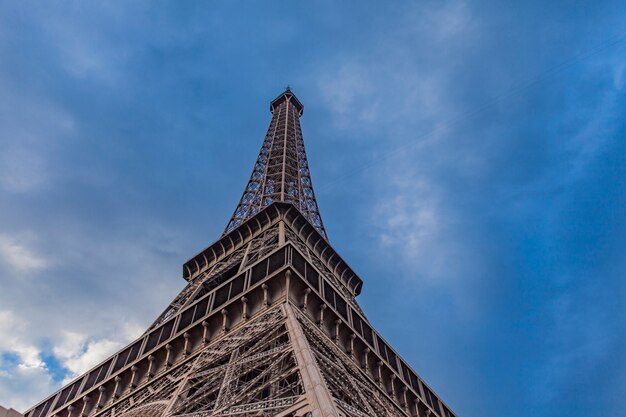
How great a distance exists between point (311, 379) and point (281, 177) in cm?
4532

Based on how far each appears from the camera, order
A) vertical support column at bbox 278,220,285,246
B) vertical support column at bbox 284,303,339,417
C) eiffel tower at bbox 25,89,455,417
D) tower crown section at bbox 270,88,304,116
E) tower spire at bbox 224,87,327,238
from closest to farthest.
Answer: vertical support column at bbox 284,303,339,417
eiffel tower at bbox 25,89,455,417
vertical support column at bbox 278,220,285,246
tower spire at bbox 224,87,327,238
tower crown section at bbox 270,88,304,116

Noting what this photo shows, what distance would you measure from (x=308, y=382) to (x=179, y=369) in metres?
12.5

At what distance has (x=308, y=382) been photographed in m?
13.4

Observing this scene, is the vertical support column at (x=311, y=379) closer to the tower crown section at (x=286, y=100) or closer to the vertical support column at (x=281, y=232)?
the vertical support column at (x=281, y=232)

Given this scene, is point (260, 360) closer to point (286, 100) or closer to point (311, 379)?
point (311, 379)

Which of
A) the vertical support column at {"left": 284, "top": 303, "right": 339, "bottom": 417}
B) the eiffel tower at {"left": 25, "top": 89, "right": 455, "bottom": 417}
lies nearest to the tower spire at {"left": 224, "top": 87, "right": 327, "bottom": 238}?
the eiffel tower at {"left": 25, "top": 89, "right": 455, "bottom": 417}

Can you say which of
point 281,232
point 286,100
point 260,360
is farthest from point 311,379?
point 286,100

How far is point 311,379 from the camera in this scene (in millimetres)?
13578

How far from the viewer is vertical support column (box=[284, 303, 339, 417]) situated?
1153 centimetres

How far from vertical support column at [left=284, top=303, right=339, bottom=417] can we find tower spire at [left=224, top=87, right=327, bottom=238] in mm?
30945

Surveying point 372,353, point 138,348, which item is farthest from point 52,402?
point 372,353

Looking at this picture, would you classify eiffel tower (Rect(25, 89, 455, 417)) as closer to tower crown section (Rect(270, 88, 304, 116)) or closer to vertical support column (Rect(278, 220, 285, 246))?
vertical support column (Rect(278, 220, 285, 246))

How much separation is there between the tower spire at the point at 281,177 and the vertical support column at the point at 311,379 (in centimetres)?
3095

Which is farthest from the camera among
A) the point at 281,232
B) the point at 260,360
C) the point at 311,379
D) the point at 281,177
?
the point at 281,177
